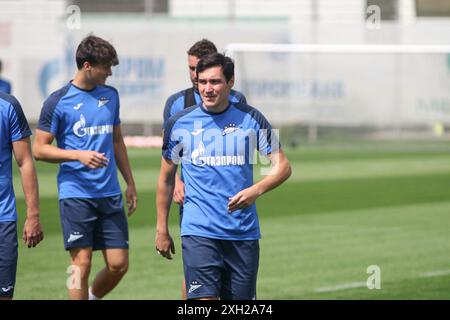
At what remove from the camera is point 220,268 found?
730cm

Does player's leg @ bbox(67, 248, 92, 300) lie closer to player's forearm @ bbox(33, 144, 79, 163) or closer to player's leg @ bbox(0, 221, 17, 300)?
player's forearm @ bbox(33, 144, 79, 163)

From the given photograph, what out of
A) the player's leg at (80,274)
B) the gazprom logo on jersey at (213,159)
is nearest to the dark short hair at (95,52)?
the player's leg at (80,274)

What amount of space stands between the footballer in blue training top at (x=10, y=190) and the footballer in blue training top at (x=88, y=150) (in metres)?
1.27

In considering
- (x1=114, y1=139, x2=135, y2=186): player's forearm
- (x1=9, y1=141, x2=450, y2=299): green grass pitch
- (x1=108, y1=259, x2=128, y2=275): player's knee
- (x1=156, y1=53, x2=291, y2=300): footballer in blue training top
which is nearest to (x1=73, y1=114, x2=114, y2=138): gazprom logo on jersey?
(x1=114, y1=139, x2=135, y2=186): player's forearm

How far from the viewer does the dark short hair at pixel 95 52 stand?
894cm

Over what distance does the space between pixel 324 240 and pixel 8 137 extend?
7.61 metres

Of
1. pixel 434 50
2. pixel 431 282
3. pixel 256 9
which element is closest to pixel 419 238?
pixel 431 282

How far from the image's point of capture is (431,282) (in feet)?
36.6

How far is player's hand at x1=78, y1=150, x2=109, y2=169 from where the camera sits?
8406 mm

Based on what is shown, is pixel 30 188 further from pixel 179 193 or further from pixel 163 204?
pixel 179 193

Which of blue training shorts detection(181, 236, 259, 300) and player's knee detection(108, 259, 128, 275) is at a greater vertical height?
blue training shorts detection(181, 236, 259, 300)

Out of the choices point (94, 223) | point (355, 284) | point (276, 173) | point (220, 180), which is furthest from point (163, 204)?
point (355, 284)

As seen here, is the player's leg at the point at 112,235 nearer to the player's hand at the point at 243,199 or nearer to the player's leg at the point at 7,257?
the player's leg at the point at 7,257

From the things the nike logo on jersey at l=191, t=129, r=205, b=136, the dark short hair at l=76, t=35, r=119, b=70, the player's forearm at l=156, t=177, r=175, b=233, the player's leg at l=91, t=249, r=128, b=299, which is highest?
the dark short hair at l=76, t=35, r=119, b=70
